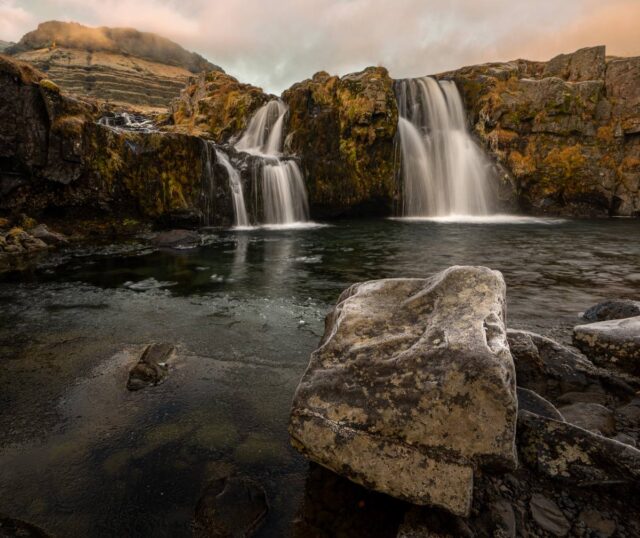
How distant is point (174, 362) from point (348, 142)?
1064 inches

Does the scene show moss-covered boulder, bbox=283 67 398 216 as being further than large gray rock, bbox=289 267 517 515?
Yes

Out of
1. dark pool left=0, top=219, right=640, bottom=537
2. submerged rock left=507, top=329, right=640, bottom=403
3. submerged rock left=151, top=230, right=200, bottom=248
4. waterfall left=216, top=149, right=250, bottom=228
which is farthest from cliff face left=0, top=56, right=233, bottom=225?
submerged rock left=507, top=329, right=640, bottom=403

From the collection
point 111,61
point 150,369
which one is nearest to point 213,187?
point 150,369

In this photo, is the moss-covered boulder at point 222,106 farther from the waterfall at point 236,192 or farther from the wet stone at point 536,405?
the wet stone at point 536,405

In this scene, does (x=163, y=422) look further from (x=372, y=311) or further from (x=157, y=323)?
(x=157, y=323)

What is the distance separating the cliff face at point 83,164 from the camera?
660 inches

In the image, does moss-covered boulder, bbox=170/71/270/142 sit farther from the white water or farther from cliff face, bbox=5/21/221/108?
cliff face, bbox=5/21/221/108

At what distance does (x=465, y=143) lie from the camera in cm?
3391

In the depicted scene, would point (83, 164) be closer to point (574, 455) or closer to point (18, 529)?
point (18, 529)

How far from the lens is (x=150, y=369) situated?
516cm

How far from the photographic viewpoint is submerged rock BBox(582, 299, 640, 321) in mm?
6629

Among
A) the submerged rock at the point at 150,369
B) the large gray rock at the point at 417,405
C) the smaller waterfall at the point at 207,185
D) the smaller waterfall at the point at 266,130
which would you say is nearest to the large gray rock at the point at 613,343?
the large gray rock at the point at 417,405

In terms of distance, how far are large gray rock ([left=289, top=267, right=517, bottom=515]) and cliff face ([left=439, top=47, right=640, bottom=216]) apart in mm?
34834

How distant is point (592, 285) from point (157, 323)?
11261mm
